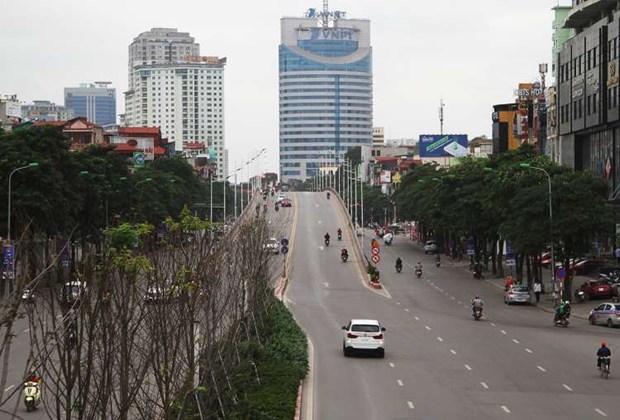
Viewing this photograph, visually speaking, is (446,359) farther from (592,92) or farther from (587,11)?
(587,11)

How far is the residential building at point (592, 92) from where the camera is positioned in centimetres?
8900

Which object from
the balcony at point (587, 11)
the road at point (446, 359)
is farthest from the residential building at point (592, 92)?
the road at point (446, 359)

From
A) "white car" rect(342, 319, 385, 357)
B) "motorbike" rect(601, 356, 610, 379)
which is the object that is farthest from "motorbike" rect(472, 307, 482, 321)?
"motorbike" rect(601, 356, 610, 379)

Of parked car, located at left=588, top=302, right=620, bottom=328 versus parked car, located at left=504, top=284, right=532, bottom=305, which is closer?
parked car, located at left=588, top=302, right=620, bottom=328

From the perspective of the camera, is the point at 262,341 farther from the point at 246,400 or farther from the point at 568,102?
the point at 568,102

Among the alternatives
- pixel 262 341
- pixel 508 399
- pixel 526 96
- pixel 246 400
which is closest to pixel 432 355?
pixel 262 341

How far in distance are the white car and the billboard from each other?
13401 cm

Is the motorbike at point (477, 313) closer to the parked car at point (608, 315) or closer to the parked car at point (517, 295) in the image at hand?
the parked car at point (608, 315)

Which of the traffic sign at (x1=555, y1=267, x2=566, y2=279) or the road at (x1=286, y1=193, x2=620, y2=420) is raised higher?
the traffic sign at (x1=555, y1=267, x2=566, y2=279)

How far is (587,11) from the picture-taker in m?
96.0

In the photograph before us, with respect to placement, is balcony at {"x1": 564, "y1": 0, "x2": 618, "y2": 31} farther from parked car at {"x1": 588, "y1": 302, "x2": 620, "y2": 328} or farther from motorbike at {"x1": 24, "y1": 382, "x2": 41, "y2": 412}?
motorbike at {"x1": 24, "y1": 382, "x2": 41, "y2": 412}

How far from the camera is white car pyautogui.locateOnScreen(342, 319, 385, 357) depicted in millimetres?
44531

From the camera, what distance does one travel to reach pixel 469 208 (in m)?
86.9

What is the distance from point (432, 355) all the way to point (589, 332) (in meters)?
11.2
